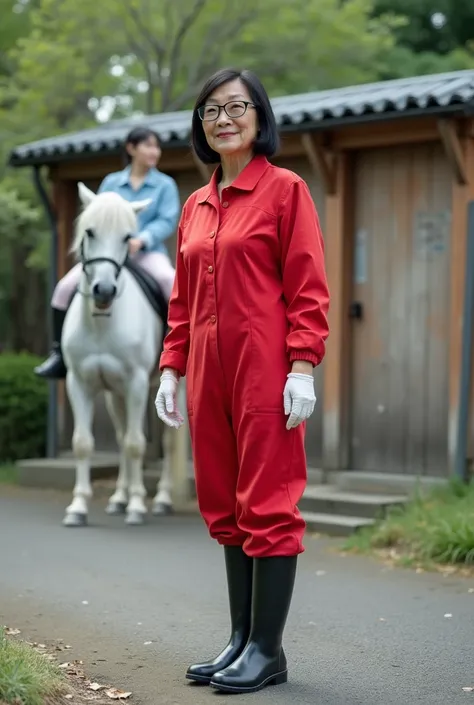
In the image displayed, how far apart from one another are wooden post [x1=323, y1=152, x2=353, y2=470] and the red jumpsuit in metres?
5.77

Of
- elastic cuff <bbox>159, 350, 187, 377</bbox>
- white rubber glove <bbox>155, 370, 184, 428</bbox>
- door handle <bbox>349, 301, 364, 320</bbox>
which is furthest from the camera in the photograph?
door handle <bbox>349, 301, 364, 320</bbox>

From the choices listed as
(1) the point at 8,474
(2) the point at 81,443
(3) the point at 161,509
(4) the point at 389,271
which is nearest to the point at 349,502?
(3) the point at 161,509

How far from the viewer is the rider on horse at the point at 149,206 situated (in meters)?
10.2

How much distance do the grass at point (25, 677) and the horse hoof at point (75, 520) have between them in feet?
16.6

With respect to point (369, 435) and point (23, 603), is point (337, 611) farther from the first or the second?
point (369, 435)

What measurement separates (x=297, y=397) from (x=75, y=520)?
18.1 ft

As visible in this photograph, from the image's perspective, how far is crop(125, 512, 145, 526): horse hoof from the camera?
389 inches

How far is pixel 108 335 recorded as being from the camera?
9.85 m

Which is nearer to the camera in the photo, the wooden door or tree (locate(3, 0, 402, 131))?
the wooden door

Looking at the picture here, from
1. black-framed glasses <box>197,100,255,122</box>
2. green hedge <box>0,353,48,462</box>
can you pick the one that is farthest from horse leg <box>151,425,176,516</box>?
black-framed glasses <box>197,100,255,122</box>

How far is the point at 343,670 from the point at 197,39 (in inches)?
645

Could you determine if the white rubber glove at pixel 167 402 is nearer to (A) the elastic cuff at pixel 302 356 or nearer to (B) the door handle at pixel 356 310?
(A) the elastic cuff at pixel 302 356

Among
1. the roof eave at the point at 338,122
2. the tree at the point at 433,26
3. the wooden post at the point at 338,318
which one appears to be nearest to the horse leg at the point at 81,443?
the wooden post at the point at 338,318

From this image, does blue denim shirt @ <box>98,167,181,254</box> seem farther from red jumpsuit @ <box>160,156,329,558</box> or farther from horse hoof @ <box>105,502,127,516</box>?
red jumpsuit @ <box>160,156,329,558</box>
